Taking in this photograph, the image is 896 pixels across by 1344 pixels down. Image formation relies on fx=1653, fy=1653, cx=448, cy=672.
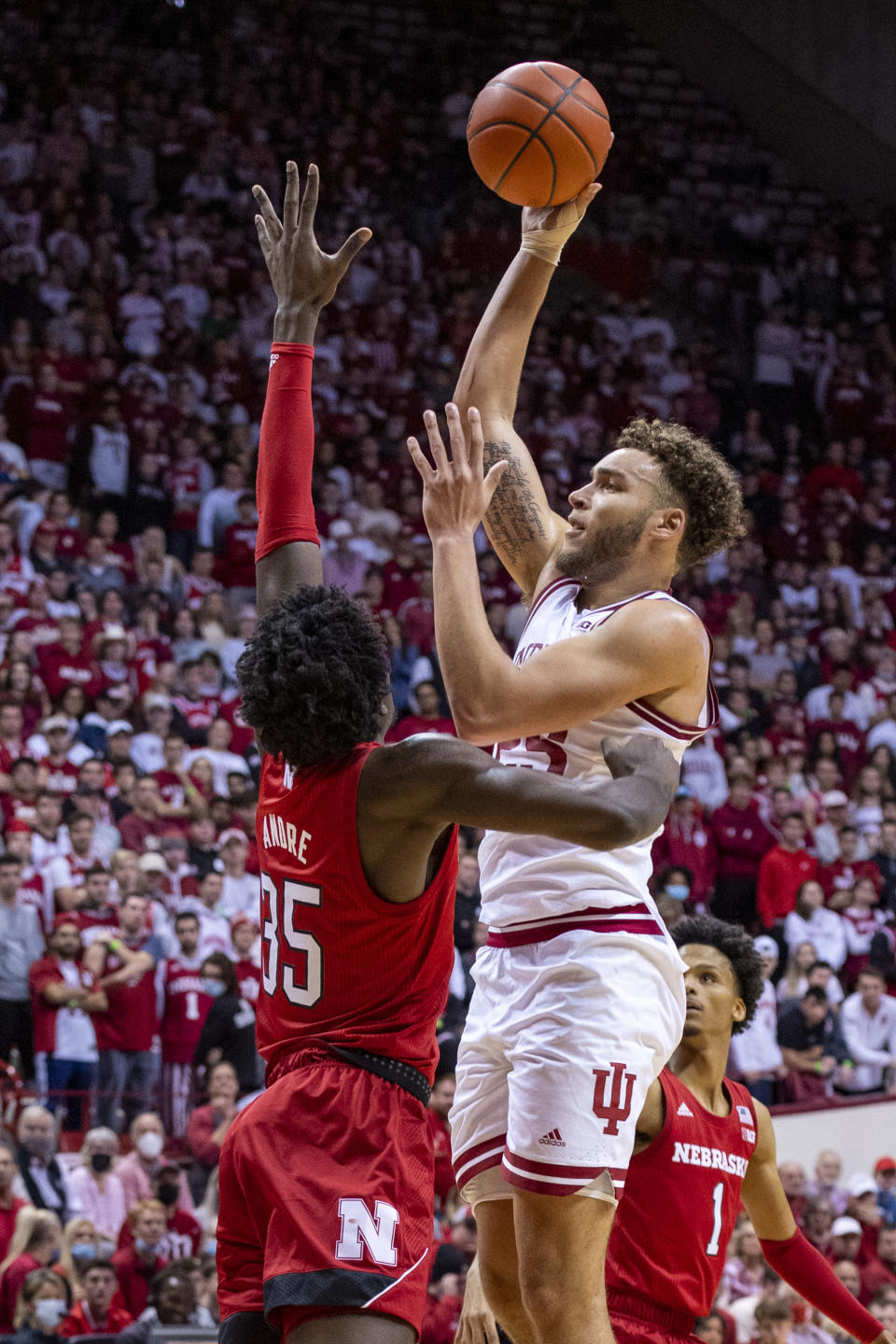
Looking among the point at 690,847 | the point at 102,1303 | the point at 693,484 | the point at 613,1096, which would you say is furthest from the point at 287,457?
the point at 690,847

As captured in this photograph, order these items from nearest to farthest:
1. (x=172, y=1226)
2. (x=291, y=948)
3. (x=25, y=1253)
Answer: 1. (x=291, y=948)
2. (x=25, y=1253)
3. (x=172, y=1226)

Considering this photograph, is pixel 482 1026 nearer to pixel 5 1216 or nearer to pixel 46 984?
pixel 5 1216

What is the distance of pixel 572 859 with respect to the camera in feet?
12.0

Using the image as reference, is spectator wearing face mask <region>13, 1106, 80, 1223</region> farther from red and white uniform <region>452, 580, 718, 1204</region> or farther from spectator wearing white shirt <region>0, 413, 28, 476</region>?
spectator wearing white shirt <region>0, 413, 28, 476</region>

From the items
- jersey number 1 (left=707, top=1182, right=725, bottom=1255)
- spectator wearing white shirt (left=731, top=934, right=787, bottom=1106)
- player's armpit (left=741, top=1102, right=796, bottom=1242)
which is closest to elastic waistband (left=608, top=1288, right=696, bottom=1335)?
jersey number 1 (left=707, top=1182, right=725, bottom=1255)

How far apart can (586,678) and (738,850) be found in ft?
28.1

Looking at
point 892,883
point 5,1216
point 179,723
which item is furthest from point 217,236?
point 5,1216

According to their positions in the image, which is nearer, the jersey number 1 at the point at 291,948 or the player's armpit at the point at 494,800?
the player's armpit at the point at 494,800

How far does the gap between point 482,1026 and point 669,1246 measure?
3.47 ft

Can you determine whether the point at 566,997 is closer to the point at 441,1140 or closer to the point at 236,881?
the point at 441,1140

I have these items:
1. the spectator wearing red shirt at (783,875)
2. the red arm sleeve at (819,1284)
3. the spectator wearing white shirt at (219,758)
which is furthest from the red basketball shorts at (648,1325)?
the spectator wearing red shirt at (783,875)

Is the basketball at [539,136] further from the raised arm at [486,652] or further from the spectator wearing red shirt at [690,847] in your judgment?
the spectator wearing red shirt at [690,847]

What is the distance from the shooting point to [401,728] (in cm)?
1141

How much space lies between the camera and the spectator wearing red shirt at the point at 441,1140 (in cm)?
877
